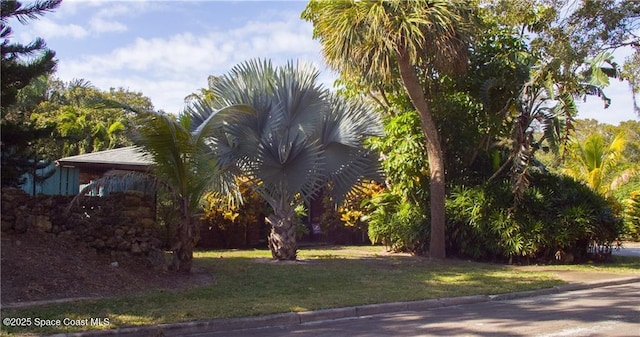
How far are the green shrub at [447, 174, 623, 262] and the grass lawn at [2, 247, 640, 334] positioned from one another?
775 millimetres

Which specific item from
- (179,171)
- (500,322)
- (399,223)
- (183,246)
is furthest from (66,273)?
(399,223)

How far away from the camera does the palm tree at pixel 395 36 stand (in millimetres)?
14023

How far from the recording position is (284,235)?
578 inches

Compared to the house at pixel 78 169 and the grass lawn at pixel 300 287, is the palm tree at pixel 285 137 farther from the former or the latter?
the house at pixel 78 169

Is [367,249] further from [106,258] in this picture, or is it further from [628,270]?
[106,258]

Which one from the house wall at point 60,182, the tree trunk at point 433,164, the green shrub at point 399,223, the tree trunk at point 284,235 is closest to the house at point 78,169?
the house wall at point 60,182

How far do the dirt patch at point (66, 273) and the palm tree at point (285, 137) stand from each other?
10.7 feet

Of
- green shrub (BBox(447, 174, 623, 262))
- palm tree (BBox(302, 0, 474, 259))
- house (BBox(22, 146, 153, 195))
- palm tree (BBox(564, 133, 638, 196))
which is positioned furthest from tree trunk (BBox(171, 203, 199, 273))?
palm tree (BBox(564, 133, 638, 196))

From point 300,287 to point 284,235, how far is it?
3.86 meters

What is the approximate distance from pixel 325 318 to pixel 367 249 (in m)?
11.2

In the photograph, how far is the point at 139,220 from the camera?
12.2 m

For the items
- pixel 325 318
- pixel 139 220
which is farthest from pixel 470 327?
pixel 139 220

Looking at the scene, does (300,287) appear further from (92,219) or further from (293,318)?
(92,219)

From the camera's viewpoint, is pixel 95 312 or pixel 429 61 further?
pixel 429 61
